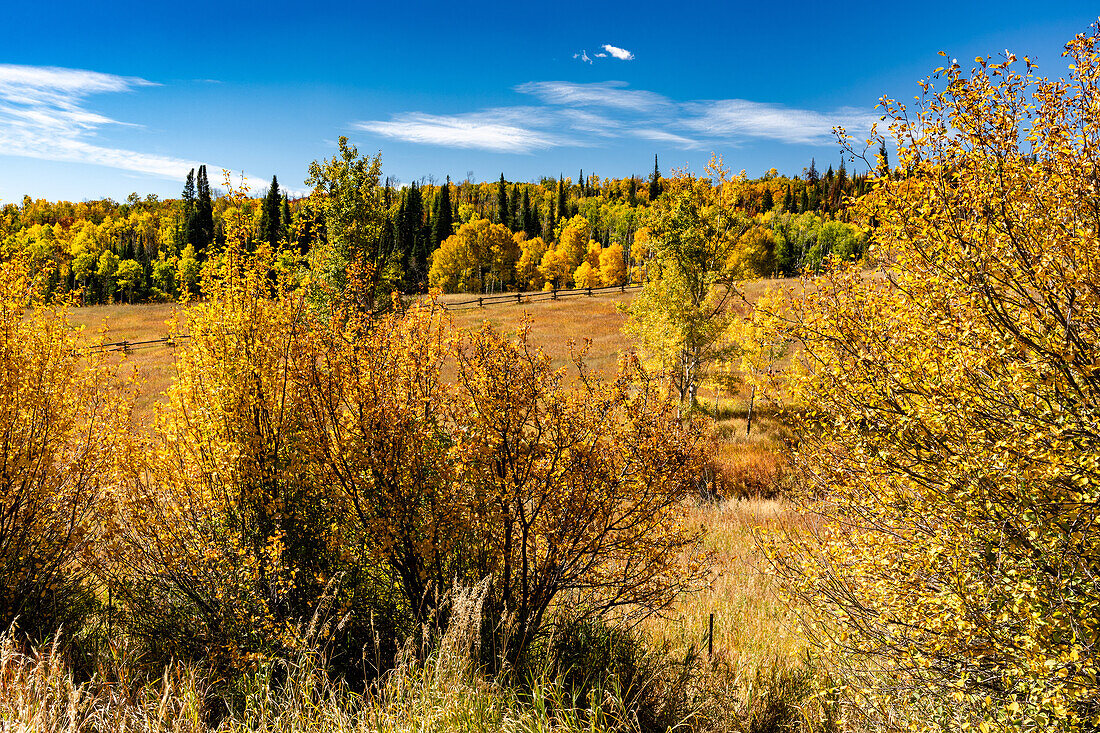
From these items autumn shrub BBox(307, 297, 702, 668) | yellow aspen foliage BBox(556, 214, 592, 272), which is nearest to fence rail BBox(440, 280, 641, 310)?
yellow aspen foliage BBox(556, 214, 592, 272)

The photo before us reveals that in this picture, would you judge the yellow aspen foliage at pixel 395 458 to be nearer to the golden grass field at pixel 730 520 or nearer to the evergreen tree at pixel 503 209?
the golden grass field at pixel 730 520

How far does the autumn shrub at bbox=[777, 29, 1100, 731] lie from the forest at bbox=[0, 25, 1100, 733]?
31mm

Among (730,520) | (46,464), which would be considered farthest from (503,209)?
(46,464)

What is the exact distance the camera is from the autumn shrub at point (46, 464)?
7.13 metres

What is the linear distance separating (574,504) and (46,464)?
639cm

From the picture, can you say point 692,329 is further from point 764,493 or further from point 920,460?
point 920,460

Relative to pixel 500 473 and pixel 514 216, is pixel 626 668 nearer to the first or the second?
pixel 500 473

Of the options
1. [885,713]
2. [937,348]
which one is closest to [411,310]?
[937,348]

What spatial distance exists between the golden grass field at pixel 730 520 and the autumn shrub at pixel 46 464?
811 millimetres

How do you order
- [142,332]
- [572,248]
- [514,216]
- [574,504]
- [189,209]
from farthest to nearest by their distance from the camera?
[514,216]
[572,248]
[189,209]
[142,332]
[574,504]

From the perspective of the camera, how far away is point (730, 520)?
13656 millimetres

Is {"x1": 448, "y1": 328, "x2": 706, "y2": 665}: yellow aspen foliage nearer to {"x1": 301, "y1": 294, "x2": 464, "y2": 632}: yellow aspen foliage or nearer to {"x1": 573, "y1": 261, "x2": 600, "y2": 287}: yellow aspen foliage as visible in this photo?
{"x1": 301, "y1": 294, "x2": 464, "y2": 632}: yellow aspen foliage

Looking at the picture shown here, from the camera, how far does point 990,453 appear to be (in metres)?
4.24

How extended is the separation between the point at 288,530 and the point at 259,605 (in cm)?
86
